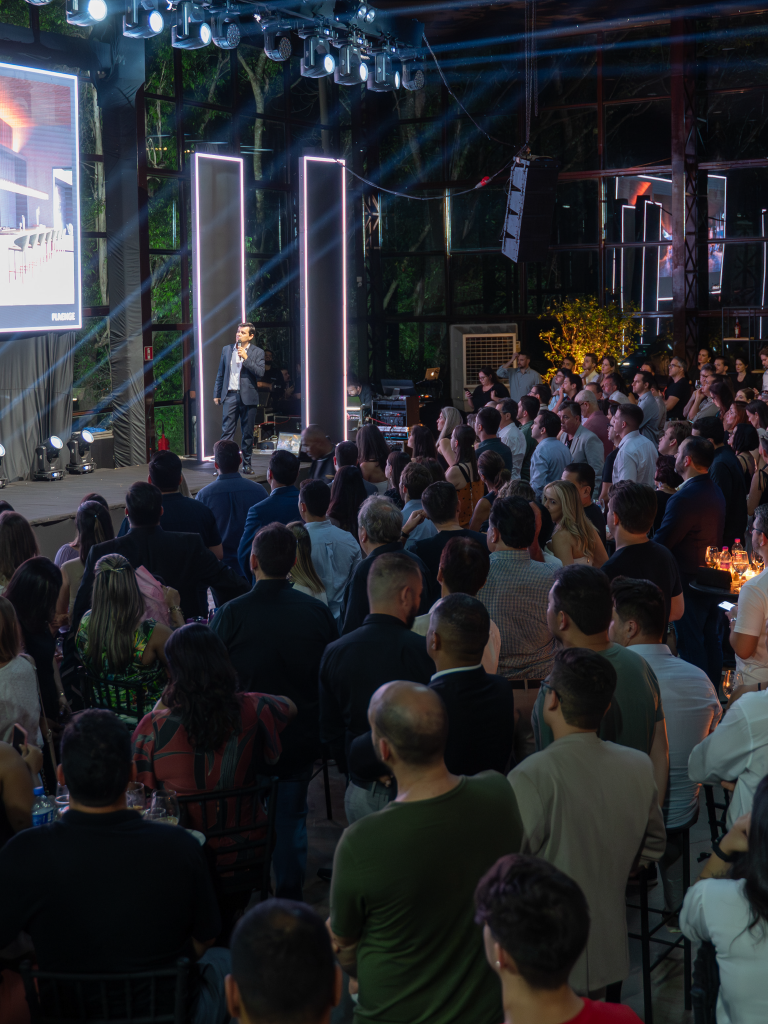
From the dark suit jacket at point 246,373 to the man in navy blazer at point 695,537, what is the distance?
6632mm

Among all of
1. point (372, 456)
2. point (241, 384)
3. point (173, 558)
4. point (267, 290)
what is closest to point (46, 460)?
point (241, 384)

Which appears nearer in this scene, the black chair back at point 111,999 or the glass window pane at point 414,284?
the black chair back at point 111,999

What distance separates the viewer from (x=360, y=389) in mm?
15180

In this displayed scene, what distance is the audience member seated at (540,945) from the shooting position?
5.35 ft

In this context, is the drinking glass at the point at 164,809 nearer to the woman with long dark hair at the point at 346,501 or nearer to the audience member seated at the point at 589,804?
the audience member seated at the point at 589,804

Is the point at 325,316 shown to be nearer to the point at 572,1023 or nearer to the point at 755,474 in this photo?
the point at 755,474

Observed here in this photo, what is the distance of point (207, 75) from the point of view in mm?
13688

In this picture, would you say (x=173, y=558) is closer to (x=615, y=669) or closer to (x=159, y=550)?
(x=159, y=550)

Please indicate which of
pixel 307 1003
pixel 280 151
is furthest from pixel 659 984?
pixel 280 151

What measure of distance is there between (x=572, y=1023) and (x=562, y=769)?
2.77 feet

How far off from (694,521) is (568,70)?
11494 mm

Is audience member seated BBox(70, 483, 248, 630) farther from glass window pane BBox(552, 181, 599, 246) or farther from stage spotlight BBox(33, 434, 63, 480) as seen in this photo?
glass window pane BBox(552, 181, 599, 246)

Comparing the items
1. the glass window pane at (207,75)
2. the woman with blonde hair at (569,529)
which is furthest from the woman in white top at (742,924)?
the glass window pane at (207,75)

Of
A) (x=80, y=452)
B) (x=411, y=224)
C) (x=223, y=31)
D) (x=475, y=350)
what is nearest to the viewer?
(x=223, y=31)
